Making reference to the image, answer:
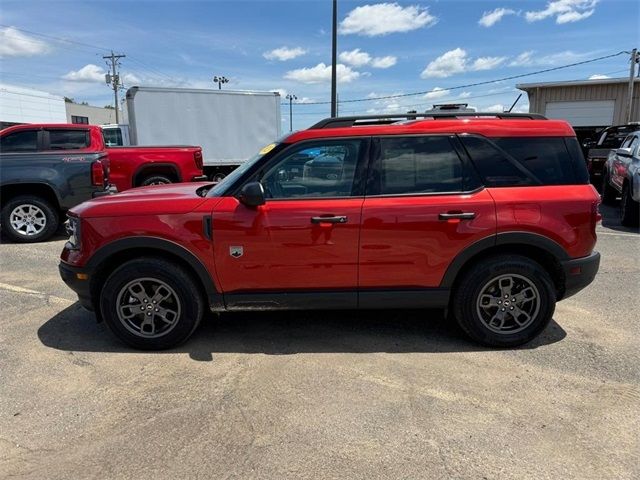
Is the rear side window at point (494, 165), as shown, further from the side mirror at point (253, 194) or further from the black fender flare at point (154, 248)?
the black fender flare at point (154, 248)

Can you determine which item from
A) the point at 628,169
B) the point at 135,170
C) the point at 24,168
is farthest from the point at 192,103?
the point at 628,169

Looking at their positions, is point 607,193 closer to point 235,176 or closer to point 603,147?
point 603,147

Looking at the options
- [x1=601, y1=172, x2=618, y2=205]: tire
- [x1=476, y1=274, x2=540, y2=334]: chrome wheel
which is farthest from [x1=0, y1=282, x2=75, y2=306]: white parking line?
[x1=601, y1=172, x2=618, y2=205]: tire

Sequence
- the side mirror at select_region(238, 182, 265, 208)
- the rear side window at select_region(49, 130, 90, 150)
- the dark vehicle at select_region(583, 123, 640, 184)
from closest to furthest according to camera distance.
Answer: the side mirror at select_region(238, 182, 265, 208) < the rear side window at select_region(49, 130, 90, 150) < the dark vehicle at select_region(583, 123, 640, 184)

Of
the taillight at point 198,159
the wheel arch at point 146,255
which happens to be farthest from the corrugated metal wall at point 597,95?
the wheel arch at point 146,255

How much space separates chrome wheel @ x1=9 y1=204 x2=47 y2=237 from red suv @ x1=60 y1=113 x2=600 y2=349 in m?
4.93

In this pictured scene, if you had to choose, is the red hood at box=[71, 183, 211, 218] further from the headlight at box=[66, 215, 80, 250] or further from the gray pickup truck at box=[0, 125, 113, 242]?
the gray pickup truck at box=[0, 125, 113, 242]

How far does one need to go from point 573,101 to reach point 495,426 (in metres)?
28.0

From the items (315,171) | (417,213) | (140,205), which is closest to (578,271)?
(417,213)

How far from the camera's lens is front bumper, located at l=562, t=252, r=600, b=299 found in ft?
12.7

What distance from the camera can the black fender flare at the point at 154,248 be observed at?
3.78 meters

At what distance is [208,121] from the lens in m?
14.5

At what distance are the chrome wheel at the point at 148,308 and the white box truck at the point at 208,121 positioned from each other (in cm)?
1070

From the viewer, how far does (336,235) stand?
375cm
